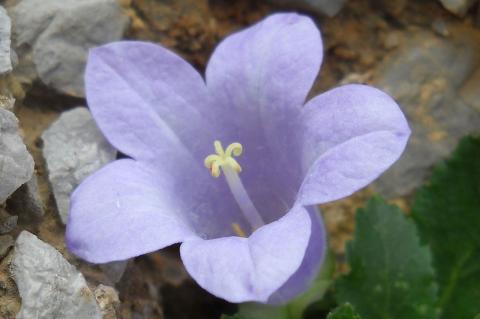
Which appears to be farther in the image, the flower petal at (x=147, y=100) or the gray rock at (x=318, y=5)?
the gray rock at (x=318, y=5)

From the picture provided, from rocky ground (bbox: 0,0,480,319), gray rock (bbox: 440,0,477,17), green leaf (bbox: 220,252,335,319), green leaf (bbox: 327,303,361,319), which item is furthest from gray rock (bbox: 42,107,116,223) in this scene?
gray rock (bbox: 440,0,477,17)

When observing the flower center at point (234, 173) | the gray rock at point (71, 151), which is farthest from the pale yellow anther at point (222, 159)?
the gray rock at point (71, 151)

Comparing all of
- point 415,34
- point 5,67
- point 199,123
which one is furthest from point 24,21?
point 415,34

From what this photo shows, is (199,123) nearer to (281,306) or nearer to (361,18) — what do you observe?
(281,306)

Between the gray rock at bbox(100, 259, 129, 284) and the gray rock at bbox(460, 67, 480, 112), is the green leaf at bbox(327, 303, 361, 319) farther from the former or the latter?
the gray rock at bbox(460, 67, 480, 112)

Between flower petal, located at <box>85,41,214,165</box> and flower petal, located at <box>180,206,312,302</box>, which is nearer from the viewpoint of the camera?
flower petal, located at <box>180,206,312,302</box>

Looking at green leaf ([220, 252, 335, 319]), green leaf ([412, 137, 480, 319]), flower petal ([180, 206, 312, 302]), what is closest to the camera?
flower petal ([180, 206, 312, 302])

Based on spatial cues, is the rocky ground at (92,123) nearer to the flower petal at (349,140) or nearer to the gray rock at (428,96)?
the gray rock at (428,96)
